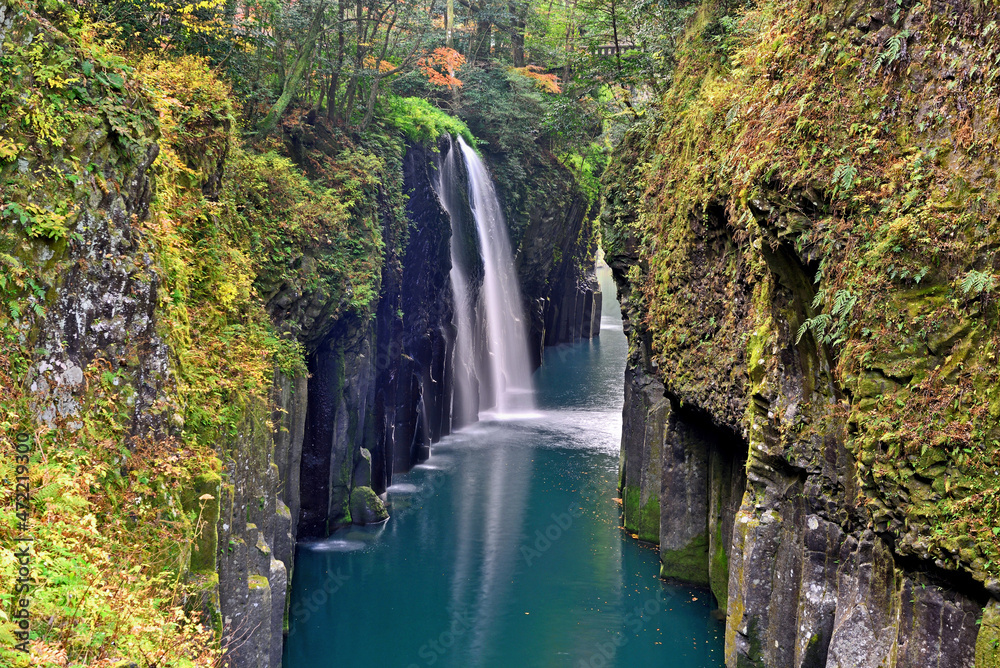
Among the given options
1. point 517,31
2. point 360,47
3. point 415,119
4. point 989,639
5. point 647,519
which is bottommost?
point 647,519

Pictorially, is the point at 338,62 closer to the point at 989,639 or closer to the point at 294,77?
the point at 294,77

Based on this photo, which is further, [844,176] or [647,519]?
[647,519]

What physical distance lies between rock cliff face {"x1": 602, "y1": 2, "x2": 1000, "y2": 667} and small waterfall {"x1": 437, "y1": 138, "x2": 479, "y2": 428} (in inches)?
531

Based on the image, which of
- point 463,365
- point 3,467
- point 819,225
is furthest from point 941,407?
point 463,365

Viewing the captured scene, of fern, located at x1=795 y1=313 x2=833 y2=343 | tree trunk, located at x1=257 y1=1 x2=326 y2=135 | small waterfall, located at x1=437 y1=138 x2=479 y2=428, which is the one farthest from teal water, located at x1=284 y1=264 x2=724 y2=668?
A: tree trunk, located at x1=257 y1=1 x2=326 y2=135

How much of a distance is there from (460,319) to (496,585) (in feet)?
46.3

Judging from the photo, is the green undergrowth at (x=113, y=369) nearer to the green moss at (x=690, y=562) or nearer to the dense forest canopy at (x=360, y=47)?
the dense forest canopy at (x=360, y=47)

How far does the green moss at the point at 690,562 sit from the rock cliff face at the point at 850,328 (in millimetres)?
1237

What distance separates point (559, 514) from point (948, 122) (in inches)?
624

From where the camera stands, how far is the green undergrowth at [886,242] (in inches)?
295

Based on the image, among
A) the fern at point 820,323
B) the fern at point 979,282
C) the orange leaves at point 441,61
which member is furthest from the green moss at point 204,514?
the orange leaves at point 441,61

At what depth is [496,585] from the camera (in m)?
17.4

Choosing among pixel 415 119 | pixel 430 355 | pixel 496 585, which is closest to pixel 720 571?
pixel 496 585

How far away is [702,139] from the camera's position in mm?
14766
